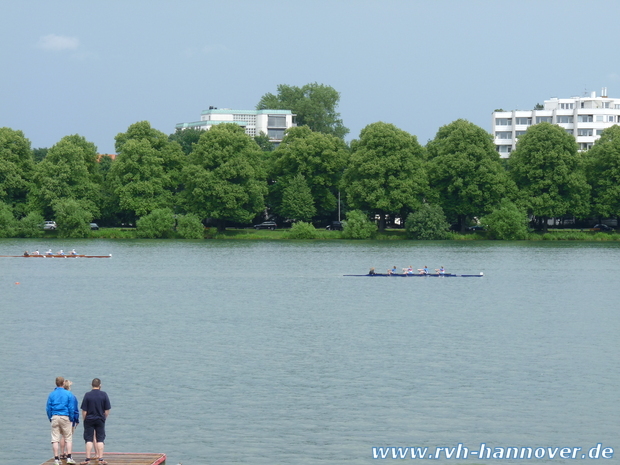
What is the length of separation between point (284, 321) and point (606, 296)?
2655 centimetres

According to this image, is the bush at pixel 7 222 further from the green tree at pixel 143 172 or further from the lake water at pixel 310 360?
the lake water at pixel 310 360

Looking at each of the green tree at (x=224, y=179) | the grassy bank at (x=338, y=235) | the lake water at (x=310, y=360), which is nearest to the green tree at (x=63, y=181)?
the grassy bank at (x=338, y=235)

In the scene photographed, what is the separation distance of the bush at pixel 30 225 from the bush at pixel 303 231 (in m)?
34.2

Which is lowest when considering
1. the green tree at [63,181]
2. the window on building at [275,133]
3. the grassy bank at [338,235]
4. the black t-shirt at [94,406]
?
the black t-shirt at [94,406]

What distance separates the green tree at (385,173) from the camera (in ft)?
404

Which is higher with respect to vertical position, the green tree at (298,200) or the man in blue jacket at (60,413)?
the green tree at (298,200)

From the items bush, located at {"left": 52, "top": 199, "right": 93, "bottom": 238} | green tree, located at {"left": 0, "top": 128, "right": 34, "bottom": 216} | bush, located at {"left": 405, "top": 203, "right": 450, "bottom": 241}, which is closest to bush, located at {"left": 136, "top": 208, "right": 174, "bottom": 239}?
bush, located at {"left": 52, "top": 199, "right": 93, "bottom": 238}

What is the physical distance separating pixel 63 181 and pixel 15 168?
743 cm

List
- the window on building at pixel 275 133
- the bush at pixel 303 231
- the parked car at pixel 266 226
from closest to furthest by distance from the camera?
1. the bush at pixel 303 231
2. the parked car at pixel 266 226
3. the window on building at pixel 275 133

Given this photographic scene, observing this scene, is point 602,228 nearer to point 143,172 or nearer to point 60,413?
point 143,172

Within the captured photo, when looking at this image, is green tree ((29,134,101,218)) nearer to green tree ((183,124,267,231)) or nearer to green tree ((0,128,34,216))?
green tree ((0,128,34,216))

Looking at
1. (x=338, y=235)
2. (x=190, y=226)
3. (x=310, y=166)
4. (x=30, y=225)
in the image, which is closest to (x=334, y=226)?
(x=338, y=235)

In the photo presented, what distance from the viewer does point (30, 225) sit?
125 m

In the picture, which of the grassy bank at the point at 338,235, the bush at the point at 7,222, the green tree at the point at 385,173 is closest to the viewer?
Answer: the green tree at the point at 385,173
